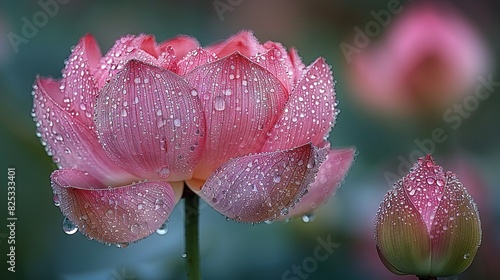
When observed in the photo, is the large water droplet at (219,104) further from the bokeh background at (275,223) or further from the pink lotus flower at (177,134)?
the bokeh background at (275,223)

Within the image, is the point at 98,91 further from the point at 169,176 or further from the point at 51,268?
the point at 51,268

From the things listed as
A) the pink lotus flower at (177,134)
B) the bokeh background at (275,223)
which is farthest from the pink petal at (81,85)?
the bokeh background at (275,223)

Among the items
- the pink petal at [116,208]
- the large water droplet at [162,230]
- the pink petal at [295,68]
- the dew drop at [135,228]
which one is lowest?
the large water droplet at [162,230]

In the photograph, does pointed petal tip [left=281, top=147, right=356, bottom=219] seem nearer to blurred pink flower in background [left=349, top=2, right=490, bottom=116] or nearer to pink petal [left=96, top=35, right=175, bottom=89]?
pink petal [left=96, top=35, right=175, bottom=89]

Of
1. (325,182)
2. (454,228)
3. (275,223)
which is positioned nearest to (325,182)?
(325,182)

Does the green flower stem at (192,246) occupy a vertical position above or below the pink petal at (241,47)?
below

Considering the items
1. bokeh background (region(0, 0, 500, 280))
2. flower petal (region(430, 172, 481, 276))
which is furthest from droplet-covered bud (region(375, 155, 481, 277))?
bokeh background (region(0, 0, 500, 280))
